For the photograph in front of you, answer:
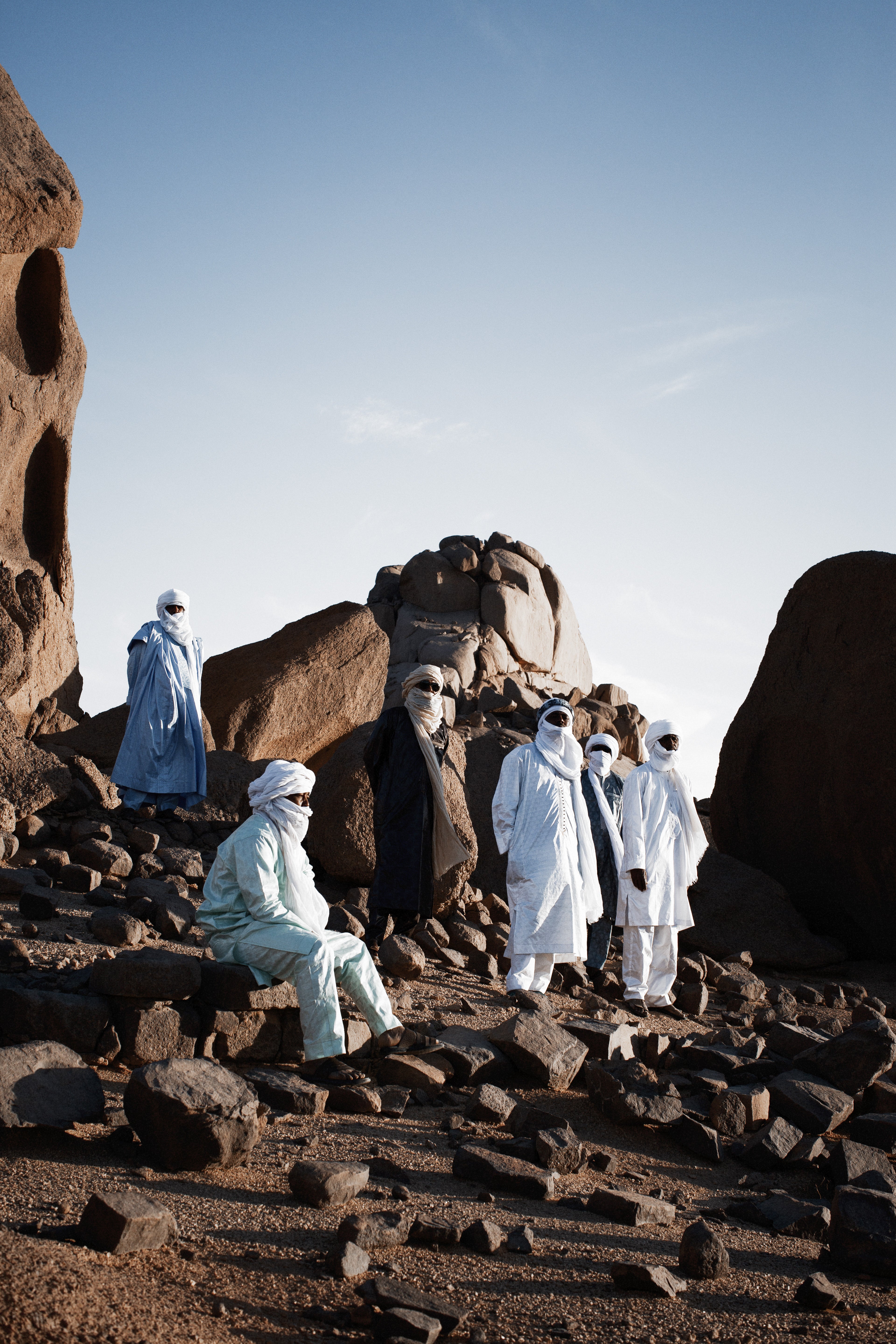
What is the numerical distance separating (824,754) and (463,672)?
388 inches

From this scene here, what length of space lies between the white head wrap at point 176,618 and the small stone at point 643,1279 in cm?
597

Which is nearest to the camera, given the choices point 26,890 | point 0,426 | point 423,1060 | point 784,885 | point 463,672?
point 423,1060

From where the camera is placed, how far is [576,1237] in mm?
3199

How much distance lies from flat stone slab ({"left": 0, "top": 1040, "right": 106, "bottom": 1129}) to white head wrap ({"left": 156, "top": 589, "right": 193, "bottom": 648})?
4.91m

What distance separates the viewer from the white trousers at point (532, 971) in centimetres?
606

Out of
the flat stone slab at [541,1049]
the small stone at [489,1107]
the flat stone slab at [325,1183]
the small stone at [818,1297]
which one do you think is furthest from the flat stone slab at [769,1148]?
the flat stone slab at [325,1183]

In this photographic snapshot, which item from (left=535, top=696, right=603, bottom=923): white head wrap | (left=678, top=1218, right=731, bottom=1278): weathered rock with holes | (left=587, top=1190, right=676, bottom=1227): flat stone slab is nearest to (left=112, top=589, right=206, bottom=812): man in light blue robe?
(left=535, top=696, right=603, bottom=923): white head wrap

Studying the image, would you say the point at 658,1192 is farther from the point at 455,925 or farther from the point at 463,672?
the point at 463,672

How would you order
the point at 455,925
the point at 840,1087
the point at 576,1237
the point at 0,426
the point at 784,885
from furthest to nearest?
the point at 784,885 → the point at 0,426 → the point at 455,925 → the point at 840,1087 → the point at 576,1237

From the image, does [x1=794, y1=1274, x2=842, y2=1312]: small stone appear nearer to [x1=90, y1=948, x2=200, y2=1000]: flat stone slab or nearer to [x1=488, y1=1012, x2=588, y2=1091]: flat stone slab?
[x1=488, y1=1012, x2=588, y2=1091]: flat stone slab

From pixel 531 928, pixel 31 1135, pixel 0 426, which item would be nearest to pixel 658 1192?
pixel 31 1135

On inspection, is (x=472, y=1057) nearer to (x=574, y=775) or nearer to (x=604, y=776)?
(x=574, y=775)

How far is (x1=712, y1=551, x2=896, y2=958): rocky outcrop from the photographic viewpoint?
954 cm

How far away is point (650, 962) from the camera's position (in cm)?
690
